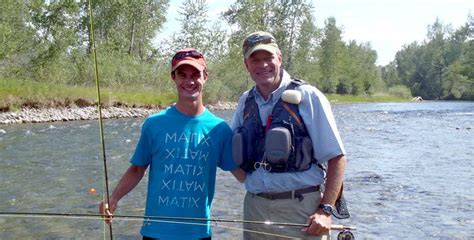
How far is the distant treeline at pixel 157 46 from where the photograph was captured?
37625 mm

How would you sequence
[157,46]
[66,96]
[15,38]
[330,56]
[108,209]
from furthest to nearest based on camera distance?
[330,56] < [157,46] < [15,38] < [66,96] < [108,209]

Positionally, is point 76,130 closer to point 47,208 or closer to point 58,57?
point 47,208

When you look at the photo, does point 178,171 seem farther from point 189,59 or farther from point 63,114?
point 63,114

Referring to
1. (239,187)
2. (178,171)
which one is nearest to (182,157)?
(178,171)

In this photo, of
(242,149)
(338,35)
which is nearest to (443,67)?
(338,35)

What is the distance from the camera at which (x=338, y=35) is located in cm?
8112

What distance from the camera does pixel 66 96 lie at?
32.4 meters

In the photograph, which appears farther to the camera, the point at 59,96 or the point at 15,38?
the point at 15,38

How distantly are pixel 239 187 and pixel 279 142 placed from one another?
786 cm

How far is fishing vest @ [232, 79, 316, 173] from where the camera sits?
3705mm

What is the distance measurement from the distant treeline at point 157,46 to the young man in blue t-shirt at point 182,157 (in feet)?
50.6


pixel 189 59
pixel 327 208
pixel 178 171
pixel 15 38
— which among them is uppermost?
pixel 15 38

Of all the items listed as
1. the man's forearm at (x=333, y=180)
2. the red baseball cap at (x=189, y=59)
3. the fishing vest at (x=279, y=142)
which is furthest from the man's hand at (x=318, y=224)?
the red baseball cap at (x=189, y=59)

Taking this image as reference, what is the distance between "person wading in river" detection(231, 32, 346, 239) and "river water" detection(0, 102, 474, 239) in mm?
2493
